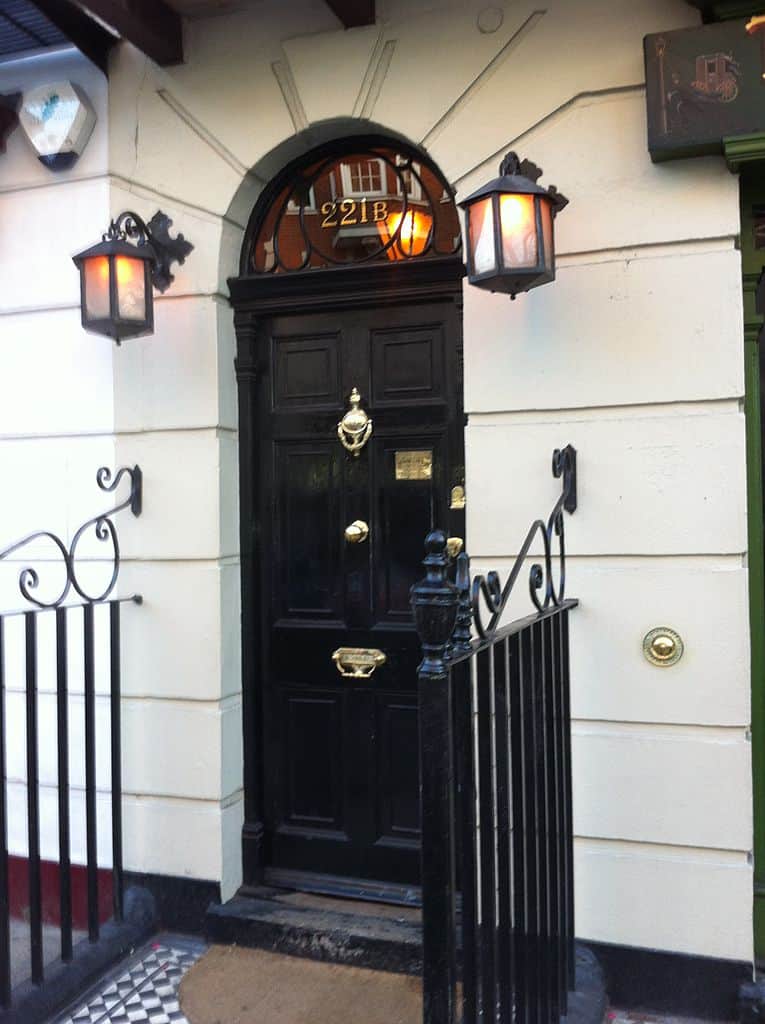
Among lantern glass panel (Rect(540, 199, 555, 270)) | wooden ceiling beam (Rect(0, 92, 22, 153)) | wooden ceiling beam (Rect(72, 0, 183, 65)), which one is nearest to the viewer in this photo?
lantern glass panel (Rect(540, 199, 555, 270))

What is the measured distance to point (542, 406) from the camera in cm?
331

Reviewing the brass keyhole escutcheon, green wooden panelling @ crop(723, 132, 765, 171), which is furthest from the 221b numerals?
the brass keyhole escutcheon

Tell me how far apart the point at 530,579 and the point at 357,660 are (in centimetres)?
135

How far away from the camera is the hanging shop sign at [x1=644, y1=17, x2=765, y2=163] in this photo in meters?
2.96

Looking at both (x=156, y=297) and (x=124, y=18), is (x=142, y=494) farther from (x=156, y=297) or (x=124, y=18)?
(x=124, y=18)

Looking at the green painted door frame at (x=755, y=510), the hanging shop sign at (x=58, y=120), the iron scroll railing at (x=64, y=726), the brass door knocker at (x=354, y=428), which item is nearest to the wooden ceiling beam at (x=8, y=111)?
the hanging shop sign at (x=58, y=120)

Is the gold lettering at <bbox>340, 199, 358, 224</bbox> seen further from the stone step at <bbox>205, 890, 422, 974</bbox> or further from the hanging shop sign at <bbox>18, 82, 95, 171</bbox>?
the stone step at <bbox>205, 890, 422, 974</bbox>

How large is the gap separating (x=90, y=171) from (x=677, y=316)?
2642 millimetres

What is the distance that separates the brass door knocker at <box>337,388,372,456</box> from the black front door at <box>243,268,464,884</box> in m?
0.01

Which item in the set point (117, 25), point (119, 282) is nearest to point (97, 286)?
point (119, 282)

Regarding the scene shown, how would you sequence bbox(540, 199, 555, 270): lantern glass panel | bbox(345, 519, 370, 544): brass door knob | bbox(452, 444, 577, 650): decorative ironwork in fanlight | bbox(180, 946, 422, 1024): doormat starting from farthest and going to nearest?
bbox(345, 519, 370, 544): brass door knob, bbox(180, 946, 422, 1024): doormat, bbox(540, 199, 555, 270): lantern glass panel, bbox(452, 444, 577, 650): decorative ironwork in fanlight

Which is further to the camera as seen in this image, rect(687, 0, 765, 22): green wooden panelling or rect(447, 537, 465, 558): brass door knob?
rect(447, 537, 465, 558): brass door knob

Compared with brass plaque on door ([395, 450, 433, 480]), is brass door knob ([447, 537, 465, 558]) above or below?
below

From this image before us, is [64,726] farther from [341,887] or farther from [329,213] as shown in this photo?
[329,213]
